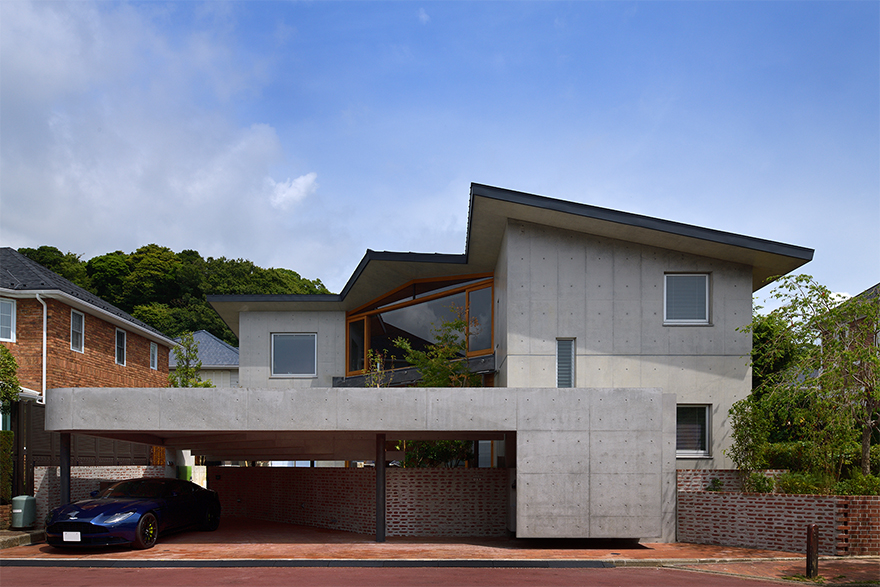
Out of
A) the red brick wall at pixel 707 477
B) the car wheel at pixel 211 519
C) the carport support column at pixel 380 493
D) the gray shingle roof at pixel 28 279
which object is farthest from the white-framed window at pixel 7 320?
the red brick wall at pixel 707 477

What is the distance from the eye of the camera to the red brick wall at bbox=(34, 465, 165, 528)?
15.2 m

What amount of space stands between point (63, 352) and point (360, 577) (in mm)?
13970

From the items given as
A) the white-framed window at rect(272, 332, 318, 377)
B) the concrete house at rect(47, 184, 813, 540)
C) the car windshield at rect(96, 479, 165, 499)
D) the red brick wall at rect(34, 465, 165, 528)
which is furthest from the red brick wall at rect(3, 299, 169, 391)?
the car windshield at rect(96, 479, 165, 499)

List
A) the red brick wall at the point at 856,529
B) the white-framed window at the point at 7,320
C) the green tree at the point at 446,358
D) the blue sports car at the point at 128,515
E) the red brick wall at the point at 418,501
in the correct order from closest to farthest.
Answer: the red brick wall at the point at 856,529, the blue sports car at the point at 128,515, the red brick wall at the point at 418,501, the green tree at the point at 446,358, the white-framed window at the point at 7,320

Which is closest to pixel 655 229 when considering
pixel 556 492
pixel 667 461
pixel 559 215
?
pixel 559 215

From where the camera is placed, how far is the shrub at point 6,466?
15406 millimetres

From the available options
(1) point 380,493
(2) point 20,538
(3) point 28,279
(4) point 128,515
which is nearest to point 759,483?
(1) point 380,493

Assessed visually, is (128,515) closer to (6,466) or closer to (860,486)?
(6,466)

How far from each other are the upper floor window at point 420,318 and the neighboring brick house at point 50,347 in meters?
7.98

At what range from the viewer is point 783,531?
13055 mm

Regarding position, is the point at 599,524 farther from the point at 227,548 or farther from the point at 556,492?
the point at 227,548

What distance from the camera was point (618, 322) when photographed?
640 inches

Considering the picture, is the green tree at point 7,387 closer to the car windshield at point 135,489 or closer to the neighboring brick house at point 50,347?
the neighboring brick house at point 50,347

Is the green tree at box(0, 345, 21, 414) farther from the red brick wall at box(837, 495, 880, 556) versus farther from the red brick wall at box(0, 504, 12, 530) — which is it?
the red brick wall at box(837, 495, 880, 556)
